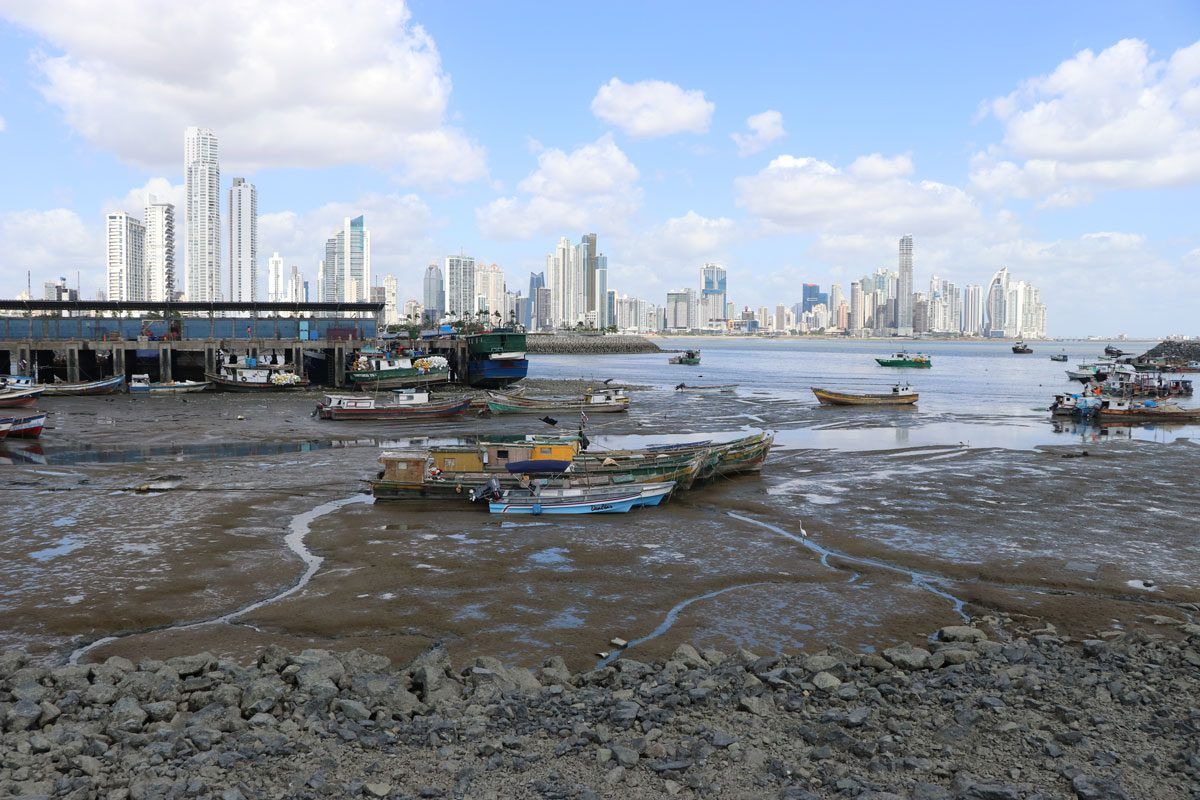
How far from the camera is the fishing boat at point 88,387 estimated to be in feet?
225

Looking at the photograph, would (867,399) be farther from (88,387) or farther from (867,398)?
(88,387)

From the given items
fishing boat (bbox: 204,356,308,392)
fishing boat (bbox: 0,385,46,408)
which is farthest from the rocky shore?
fishing boat (bbox: 204,356,308,392)

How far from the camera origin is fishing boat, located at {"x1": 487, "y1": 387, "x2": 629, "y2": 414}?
199 feet

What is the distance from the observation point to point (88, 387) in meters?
69.9

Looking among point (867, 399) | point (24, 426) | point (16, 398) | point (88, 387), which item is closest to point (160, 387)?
point (88, 387)

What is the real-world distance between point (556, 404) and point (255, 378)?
3167cm

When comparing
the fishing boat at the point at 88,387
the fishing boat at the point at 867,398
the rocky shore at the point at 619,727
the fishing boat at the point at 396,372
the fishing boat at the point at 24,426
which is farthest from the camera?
the fishing boat at the point at 396,372

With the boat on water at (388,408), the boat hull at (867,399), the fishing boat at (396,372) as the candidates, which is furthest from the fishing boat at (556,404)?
the boat hull at (867,399)

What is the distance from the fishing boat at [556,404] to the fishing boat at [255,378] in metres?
24.8

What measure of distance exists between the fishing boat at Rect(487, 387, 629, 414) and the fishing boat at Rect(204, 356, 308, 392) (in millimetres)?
24836

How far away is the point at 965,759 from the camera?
1125cm

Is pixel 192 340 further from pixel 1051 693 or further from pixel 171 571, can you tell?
pixel 1051 693

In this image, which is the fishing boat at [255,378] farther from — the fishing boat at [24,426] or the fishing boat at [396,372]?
the fishing boat at [24,426]

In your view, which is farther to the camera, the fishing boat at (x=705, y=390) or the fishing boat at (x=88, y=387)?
the fishing boat at (x=705, y=390)
